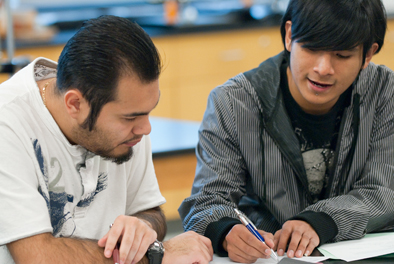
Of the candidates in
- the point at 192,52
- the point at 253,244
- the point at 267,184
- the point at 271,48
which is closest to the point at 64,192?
the point at 253,244

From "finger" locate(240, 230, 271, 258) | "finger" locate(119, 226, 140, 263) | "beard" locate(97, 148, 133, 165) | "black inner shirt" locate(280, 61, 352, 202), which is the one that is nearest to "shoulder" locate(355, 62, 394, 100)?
"black inner shirt" locate(280, 61, 352, 202)

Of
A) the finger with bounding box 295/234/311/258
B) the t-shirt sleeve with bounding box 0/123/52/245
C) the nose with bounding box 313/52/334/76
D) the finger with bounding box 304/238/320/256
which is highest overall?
the nose with bounding box 313/52/334/76

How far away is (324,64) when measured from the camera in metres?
1.34

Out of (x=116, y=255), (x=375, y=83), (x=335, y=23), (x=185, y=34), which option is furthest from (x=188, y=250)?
(x=185, y=34)

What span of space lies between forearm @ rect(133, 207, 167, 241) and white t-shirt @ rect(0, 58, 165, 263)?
0.02 metres

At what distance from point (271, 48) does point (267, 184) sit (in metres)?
2.73

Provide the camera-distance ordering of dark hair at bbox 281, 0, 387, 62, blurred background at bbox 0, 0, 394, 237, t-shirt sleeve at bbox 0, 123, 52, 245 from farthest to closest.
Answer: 1. blurred background at bbox 0, 0, 394, 237
2. dark hair at bbox 281, 0, 387, 62
3. t-shirt sleeve at bbox 0, 123, 52, 245

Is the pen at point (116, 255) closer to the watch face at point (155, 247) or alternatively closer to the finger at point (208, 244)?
A: the watch face at point (155, 247)

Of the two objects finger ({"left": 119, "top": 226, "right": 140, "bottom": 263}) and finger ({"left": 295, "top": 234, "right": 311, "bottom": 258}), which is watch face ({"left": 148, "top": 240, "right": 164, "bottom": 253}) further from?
finger ({"left": 295, "top": 234, "right": 311, "bottom": 258})

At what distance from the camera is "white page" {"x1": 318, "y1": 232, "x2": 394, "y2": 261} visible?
1131 mm

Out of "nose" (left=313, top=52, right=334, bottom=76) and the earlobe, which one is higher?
"nose" (left=313, top=52, right=334, bottom=76)

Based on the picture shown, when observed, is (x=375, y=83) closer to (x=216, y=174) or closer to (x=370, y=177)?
(x=370, y=177)

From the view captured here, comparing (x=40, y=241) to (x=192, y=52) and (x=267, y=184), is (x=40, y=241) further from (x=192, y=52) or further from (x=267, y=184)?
(x=192, y=52)

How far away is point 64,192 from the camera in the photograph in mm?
1180
